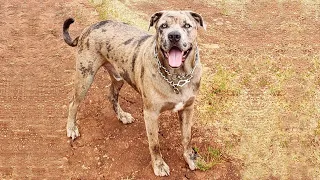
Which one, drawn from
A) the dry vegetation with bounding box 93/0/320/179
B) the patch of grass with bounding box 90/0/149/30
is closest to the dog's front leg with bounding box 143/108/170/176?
the dry vegetation with bounding box 93/0/320/179

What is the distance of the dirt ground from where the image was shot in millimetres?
6184

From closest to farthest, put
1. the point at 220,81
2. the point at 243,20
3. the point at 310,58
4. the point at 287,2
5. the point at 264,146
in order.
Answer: the point at 264,146
the point at 220,81
the point at 310,58
the point at 243,20
the point at 287,2

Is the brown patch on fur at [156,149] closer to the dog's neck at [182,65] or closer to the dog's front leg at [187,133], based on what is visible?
the dog's front leg at [187,133]

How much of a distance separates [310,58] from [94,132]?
14.8 feet

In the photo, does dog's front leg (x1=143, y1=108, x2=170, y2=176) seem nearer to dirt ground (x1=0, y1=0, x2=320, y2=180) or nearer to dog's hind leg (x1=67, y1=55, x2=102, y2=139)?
dirt ground (x1=0, y1=0, x2=320, y2=180)

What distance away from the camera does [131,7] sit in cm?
1070

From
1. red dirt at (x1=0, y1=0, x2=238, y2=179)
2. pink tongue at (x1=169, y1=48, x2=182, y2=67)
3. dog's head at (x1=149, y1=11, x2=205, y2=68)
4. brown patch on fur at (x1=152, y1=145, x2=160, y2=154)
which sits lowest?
red dirt at (x1=0, y1=0, x2=238, y2=179)

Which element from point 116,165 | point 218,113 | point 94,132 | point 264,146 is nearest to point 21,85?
point 94,132

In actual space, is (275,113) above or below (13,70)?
above

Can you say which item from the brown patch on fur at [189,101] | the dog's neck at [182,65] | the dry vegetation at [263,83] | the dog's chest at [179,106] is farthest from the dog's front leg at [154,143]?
the dry vegetation at [263,83]

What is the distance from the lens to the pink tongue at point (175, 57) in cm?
496

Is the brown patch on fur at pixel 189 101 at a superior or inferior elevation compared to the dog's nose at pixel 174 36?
inferior

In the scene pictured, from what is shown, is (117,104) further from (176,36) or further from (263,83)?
(263,83)

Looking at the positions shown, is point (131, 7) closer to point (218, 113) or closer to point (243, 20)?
point (243, 20)
